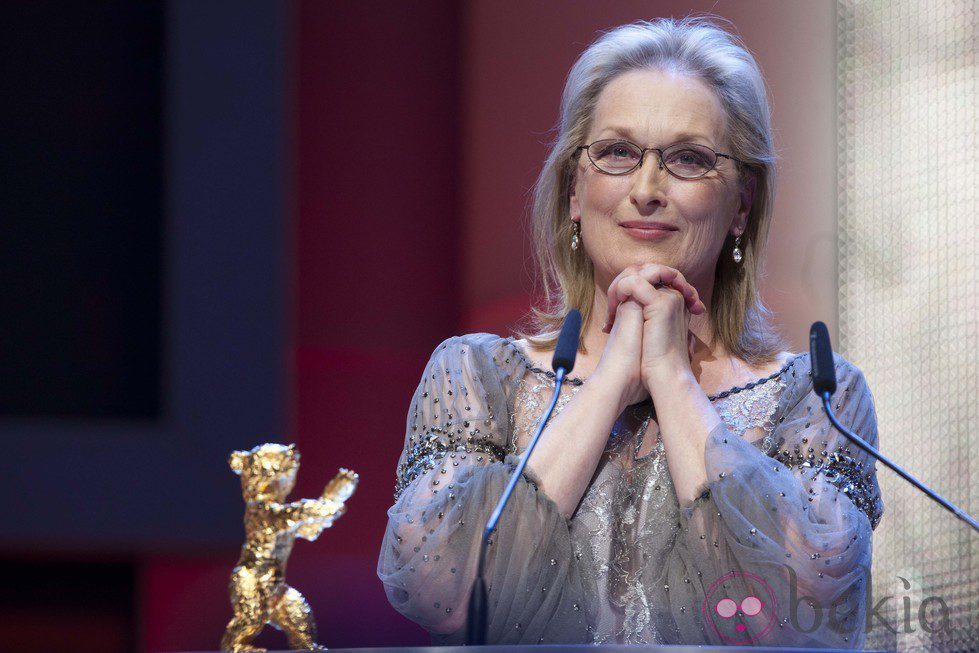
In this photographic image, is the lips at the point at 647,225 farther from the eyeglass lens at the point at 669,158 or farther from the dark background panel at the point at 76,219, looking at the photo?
the dark background panel at the point at 76,219

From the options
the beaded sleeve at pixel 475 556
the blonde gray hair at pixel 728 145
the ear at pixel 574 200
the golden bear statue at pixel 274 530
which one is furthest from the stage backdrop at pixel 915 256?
the golden bear statue at pixel 274 530

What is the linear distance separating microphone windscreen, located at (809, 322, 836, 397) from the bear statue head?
64cm

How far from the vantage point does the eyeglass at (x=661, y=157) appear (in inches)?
77.3

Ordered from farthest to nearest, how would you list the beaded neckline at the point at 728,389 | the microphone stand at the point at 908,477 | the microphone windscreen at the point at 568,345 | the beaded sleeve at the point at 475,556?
the beaded neckline at the point at 728,389 → the beaded sleeve at the point at 475,556 → the microphone windscreen at the point at 568,345 → the microphone stand at the point at 908,477

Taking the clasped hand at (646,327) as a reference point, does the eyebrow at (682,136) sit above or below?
above

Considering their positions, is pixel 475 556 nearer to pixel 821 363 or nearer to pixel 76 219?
pixel 821 363

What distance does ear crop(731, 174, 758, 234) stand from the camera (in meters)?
2.09

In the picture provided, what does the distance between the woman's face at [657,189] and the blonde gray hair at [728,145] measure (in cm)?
4

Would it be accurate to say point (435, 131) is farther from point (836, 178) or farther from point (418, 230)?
point (836, 178)

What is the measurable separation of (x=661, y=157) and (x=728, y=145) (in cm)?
13

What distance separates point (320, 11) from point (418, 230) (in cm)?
53

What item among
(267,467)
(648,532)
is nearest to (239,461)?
(267,467)

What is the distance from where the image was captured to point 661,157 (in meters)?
1.96

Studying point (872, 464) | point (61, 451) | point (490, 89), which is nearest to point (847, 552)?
point (872, 464)
